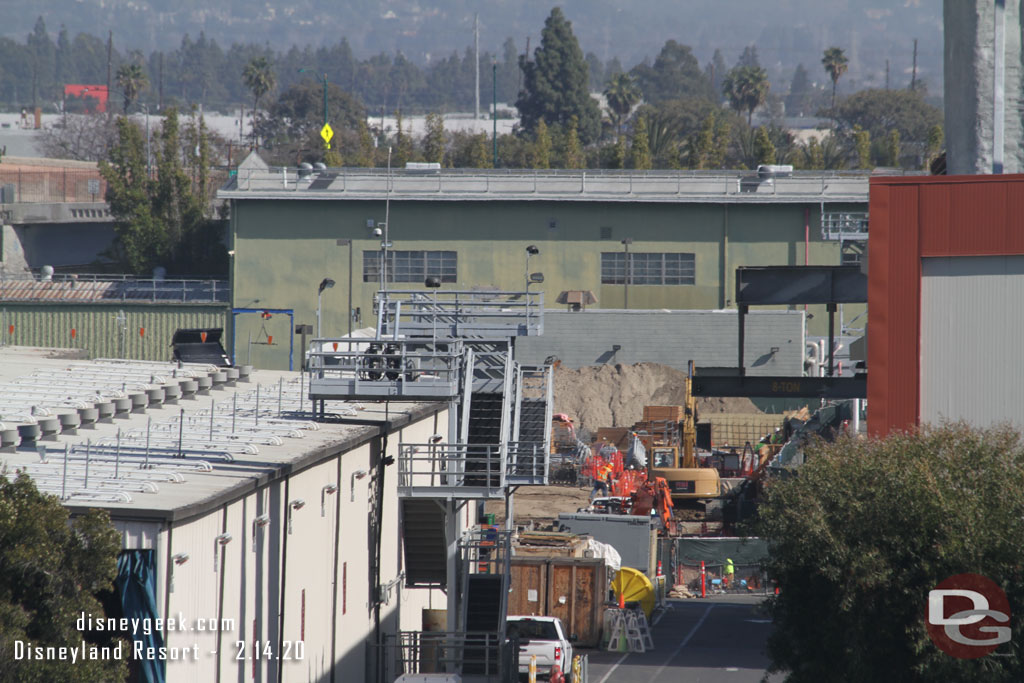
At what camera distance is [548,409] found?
83.6 feet

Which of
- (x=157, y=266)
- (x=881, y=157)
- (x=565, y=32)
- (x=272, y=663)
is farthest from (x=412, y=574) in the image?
(x=565, y=32)

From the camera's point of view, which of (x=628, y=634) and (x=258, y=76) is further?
(x=258, y=76)

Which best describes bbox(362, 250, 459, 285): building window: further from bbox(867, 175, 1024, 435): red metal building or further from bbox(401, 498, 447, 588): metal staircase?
bbox(867, 175, 1024, 435): red metal building

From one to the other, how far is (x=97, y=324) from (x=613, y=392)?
26.9m

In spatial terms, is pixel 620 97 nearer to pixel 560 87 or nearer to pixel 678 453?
pixel 560 87

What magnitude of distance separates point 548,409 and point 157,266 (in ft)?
214

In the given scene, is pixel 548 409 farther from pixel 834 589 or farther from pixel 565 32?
pixel 565 32

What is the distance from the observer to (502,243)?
65250mm

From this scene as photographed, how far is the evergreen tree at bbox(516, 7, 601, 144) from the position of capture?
557 feet

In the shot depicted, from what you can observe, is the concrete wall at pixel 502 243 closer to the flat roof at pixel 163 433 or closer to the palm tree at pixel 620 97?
the flat roof at pixel 163 433

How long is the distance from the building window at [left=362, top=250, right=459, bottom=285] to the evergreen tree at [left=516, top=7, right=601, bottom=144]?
347 ft

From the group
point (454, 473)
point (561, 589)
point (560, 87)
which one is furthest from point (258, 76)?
point (454, 473)

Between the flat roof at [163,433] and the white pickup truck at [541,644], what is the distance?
4.72 m

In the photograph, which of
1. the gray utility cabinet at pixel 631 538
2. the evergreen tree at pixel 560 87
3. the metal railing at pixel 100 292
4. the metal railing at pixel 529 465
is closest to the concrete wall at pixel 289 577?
the metal railing at pixel 529 465
